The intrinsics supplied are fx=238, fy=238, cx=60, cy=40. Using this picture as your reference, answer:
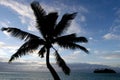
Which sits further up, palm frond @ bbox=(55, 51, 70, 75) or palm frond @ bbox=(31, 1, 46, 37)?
palm frond @ bbox=(31, 1, 46, 37)

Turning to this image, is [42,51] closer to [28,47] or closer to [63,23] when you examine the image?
[28,47]

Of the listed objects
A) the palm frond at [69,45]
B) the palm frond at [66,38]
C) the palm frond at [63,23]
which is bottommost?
the palm frond at [69,45]

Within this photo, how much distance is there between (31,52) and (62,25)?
350 cm

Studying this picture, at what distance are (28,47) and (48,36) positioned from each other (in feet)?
6.20

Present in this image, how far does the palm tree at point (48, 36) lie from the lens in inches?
770

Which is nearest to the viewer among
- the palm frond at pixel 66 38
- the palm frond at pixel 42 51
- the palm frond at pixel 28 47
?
the palm frond at pixel 28 47

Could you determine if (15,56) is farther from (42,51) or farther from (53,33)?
(53,33)

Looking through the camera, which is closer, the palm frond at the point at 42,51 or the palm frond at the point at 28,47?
the palm frond at the point at 28,47

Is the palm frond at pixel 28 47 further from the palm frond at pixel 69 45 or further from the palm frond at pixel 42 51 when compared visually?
the palm frond at pixel 69 45

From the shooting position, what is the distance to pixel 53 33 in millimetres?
19969

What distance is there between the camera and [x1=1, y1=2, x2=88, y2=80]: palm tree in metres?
19.5

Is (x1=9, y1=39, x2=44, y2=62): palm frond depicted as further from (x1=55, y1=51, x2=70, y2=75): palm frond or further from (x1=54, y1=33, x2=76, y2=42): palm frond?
(x1=55, y1=51, x2=70, y2=75): palm frond

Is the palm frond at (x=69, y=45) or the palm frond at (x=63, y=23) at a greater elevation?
the palm frond at (x=63, y=23)

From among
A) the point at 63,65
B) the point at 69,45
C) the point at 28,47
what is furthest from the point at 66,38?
the point at 28,47
